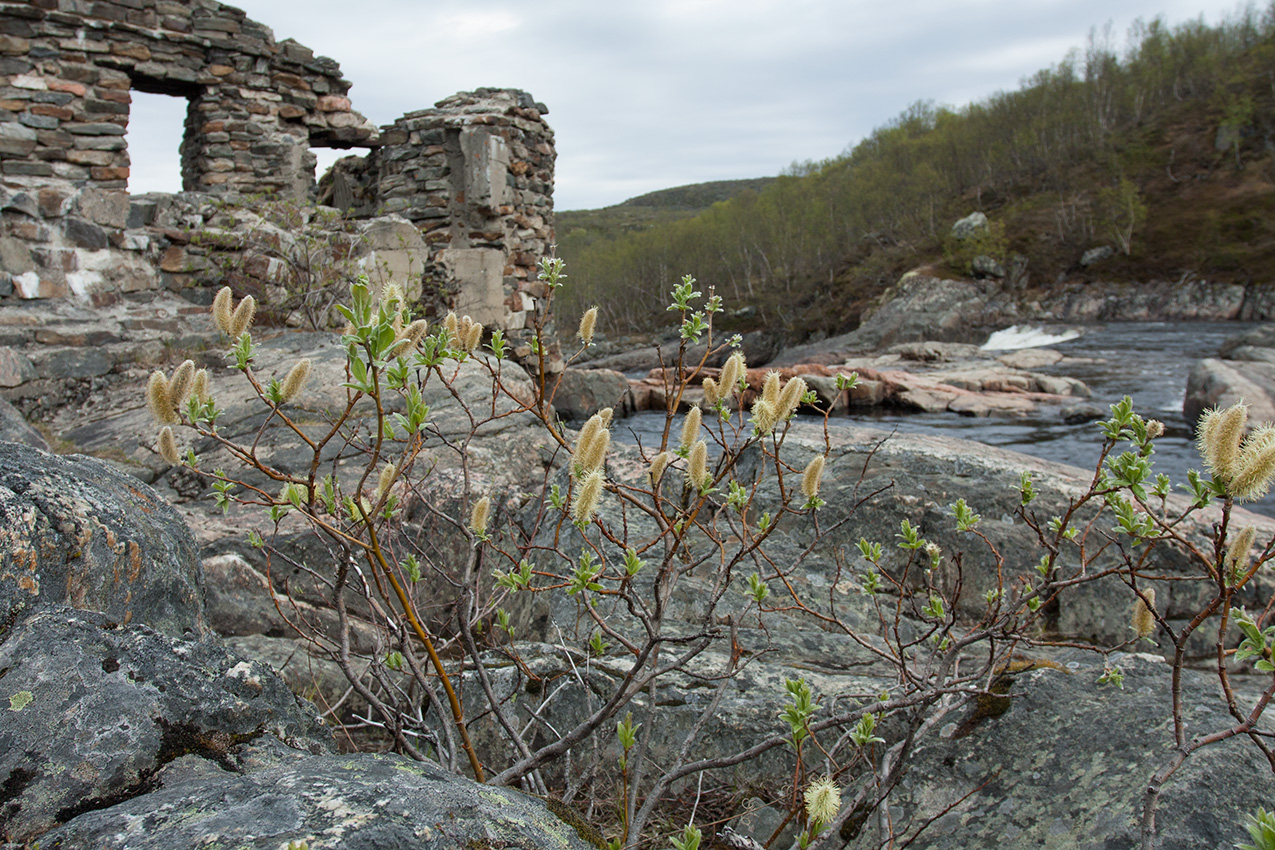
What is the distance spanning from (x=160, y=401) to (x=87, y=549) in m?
0.32

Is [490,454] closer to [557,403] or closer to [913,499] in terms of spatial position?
[913,499]

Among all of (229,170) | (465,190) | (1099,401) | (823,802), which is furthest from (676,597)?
(1099,401)

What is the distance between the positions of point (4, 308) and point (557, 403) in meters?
9.53

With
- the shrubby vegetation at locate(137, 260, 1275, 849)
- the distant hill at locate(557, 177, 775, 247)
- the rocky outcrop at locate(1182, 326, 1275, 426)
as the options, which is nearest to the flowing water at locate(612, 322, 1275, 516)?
the rocky outcrop at locate(1182, 326, 1275, 426)

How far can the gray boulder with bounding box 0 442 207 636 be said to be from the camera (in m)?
1.36

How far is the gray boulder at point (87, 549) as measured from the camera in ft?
4.45

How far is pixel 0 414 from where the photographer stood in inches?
131

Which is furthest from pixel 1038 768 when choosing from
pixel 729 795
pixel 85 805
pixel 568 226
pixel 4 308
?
pixel 568 226

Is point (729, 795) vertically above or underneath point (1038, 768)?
underneath

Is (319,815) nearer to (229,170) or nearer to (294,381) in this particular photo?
(294,381)

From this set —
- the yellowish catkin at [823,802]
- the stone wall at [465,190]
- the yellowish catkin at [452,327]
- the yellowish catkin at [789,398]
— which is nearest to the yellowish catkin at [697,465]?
the yellowish catkin at [789,398]

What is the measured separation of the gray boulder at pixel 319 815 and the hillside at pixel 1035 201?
50.1 metres

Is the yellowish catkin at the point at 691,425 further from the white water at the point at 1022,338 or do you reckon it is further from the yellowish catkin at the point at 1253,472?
the white water at the point at 1022,338

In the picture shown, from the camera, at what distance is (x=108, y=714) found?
1.15 m
